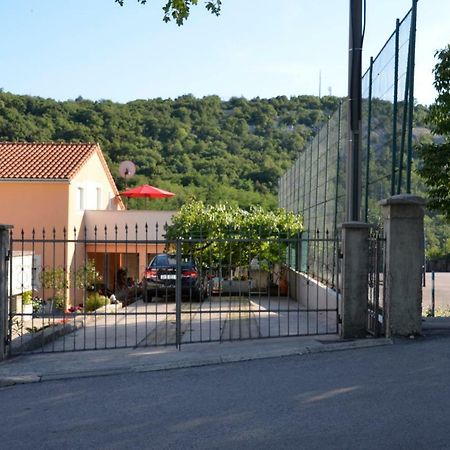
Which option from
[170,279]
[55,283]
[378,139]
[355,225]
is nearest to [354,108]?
[378,139]

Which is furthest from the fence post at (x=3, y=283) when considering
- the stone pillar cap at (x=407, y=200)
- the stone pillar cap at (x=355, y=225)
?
the stone pillar cap at (x=407, y=200)

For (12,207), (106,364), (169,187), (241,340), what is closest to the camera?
(106,364)

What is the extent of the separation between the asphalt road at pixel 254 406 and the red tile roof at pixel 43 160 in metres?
23.3

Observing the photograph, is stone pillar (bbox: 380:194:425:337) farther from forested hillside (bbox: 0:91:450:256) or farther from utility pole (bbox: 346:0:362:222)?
forested hillside (bbox: 0:91:450:256)

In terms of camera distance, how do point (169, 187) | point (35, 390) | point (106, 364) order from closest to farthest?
point (35, 390) → point (106, 364) → point (169, 187)

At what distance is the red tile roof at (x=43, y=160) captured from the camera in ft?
104

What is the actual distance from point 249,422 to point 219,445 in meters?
0.69

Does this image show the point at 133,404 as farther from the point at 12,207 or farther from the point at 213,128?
the point at 213,128

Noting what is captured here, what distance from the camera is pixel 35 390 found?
8570 mm

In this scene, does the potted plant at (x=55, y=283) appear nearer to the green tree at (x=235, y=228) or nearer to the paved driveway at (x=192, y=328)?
the paved driveway at (x=192, y=328)

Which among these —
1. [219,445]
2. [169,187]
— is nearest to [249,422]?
[219,445]

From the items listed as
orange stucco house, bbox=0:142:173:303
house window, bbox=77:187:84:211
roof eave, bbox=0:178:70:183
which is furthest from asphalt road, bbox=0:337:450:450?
house window, bbox=77:187:84:211

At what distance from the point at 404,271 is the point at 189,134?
5809cm

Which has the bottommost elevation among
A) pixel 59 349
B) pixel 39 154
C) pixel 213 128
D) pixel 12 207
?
pixel 59 349
